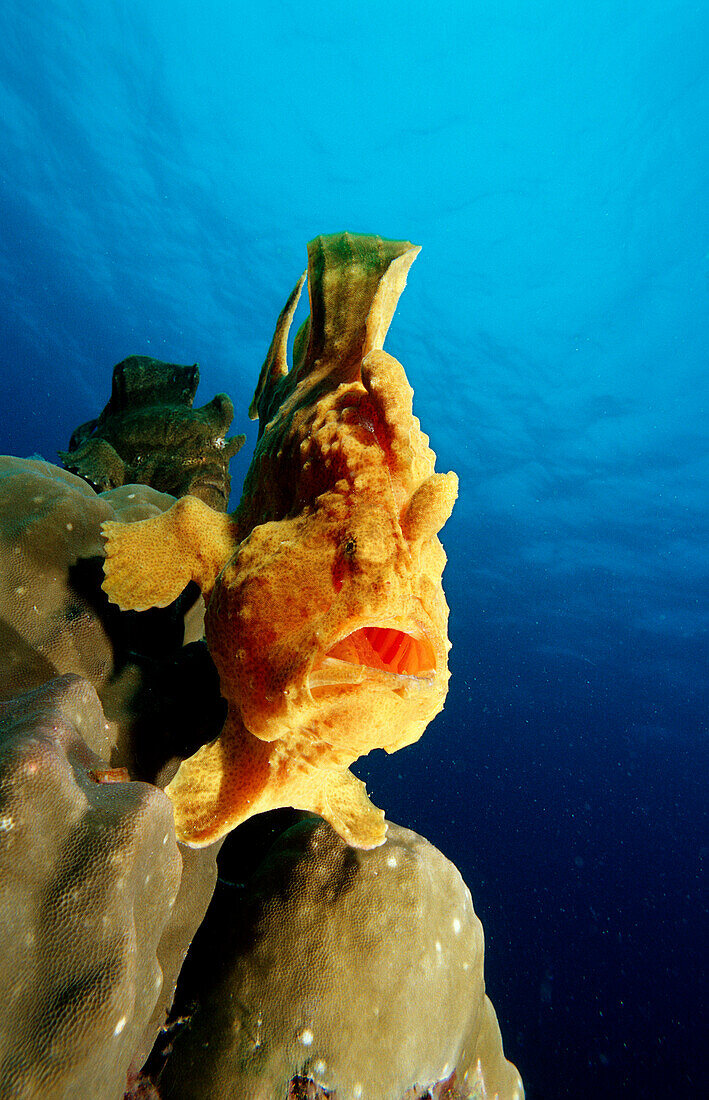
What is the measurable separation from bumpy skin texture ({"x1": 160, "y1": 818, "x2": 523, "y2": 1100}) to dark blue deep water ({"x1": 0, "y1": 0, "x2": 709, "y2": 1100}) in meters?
21.8

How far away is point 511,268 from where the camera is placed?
24766 mm

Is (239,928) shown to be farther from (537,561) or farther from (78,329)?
(78,329)

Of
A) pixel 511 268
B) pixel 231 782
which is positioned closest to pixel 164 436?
pixel 231 782

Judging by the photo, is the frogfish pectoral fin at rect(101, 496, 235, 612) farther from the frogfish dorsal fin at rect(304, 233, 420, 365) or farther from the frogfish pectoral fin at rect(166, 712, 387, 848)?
the frogfish dorsal fin at rect(304, 233, 420, 365)

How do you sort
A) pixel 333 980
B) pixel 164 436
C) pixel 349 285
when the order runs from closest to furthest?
1. pixel 333 980
2. pixel 349 285
3. pixel 164 436

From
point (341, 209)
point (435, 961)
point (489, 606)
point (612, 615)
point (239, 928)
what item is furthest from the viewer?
point (489, 606)

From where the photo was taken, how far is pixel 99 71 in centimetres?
2645

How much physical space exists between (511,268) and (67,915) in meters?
Result: 29.3

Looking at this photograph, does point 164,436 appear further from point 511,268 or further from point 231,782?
point 511,268

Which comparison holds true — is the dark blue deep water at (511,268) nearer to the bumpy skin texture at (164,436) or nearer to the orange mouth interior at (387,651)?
the bumpy skin texture at (164,436)

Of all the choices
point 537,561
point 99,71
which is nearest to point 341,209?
point 99,71

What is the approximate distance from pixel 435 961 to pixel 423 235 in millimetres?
31885

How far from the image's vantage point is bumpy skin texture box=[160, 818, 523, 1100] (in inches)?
84.4

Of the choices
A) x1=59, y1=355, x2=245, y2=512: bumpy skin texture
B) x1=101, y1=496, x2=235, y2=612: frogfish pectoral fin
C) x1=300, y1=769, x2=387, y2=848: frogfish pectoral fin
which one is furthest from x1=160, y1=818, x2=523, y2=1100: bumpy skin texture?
x1=59, y1=355, x2=245, y2=512: bumpy skin texture
